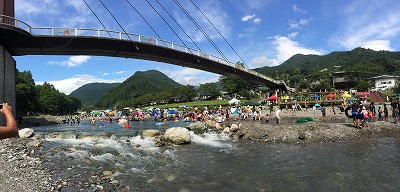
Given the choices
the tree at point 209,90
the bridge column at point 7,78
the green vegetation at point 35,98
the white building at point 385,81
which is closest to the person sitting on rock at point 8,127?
the bridge column at point 7,78

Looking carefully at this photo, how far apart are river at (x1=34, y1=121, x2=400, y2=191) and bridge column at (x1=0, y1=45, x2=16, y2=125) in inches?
658

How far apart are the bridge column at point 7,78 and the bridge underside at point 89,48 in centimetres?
160

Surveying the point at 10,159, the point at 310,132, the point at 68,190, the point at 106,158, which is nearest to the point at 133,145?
the point at 106,158

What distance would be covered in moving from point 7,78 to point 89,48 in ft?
34.0

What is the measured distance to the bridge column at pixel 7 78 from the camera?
26237mm

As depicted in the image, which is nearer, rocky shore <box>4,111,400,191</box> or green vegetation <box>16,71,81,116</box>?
rocky shore <box>4,111,400,191</box>

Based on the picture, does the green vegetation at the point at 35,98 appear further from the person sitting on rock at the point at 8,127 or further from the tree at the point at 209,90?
the person sitting on rock at the point at 8,127

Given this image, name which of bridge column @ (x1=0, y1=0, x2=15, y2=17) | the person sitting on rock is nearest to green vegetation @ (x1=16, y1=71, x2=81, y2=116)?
bridge column @ (x1=0, y1=0, x2=15, y2=17)

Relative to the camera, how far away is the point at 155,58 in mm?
43875

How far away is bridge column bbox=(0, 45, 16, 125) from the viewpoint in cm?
2624

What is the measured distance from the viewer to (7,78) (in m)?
27.7

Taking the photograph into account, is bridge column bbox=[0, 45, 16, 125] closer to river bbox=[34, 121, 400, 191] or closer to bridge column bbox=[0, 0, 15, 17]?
bridge column bbox=[0, 0, 15, 17]

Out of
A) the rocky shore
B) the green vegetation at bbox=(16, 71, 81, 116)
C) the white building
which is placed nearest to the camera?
the rocky shore

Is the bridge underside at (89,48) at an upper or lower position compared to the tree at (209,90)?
upper
